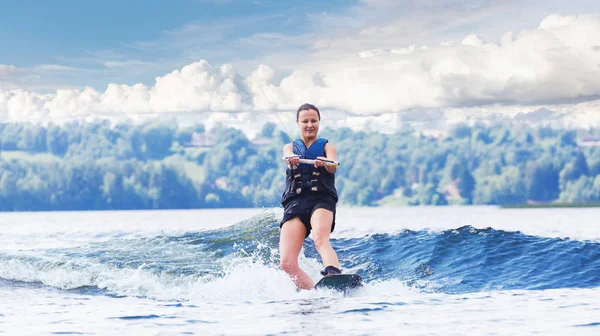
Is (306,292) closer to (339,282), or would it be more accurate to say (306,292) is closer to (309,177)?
(339,282)

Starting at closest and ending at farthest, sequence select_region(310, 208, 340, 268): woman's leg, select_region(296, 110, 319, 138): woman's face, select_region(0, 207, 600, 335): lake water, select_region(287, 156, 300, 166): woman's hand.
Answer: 1. select_region(0, 207, 600, 335): lake water
2. select_region(287, 156, 300, 166): woman's hand
3. select_region(310, 208, 340, 268): woman's leg
4. select_region(296, 110, 319, 138): woman's face

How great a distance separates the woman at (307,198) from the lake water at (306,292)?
1.90 feet

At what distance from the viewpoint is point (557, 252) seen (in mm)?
13961

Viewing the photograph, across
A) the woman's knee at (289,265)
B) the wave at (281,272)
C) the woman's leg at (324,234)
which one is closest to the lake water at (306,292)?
the wave at (281,272)

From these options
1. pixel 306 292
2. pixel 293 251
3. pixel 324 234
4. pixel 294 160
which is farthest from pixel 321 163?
pixel 306 292

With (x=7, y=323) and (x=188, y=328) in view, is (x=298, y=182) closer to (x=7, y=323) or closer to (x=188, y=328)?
(x=188, y=328)

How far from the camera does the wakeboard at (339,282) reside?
10055 mm

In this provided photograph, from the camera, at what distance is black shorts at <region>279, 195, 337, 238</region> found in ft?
34.2

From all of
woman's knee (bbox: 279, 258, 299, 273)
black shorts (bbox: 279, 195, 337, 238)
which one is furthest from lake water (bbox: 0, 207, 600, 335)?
black shorts (bbox: 279, 195, 337, 238)

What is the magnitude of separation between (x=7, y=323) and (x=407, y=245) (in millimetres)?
9366

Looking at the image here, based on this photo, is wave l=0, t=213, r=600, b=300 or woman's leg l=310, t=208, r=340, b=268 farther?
wave l=0, t=213, r=600, b=300

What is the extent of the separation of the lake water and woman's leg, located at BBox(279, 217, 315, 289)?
0.21 metres

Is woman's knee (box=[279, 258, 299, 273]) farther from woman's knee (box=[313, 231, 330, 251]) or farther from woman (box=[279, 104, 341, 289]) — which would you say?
woman's knee (box=[313, 231, 330, 251])

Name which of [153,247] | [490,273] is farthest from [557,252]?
[153,247]
